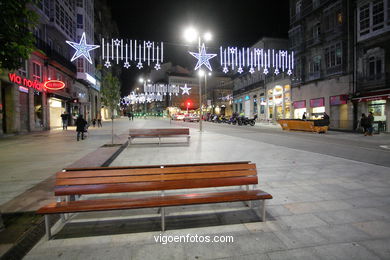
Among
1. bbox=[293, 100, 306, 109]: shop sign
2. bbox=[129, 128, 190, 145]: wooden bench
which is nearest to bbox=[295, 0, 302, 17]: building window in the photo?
bbox=[293, 100, 306, 109]: shop sign

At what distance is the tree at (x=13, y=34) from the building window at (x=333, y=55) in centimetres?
3055

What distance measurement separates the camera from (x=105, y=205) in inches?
139

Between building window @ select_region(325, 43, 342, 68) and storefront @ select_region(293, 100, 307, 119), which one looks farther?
storefront @ select_region(293, 100, 307, 119)

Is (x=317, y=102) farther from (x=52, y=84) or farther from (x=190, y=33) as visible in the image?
(x=52, y=84)

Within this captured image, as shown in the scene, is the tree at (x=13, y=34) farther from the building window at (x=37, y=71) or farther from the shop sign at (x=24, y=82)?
the building window at (x=37, y=71)

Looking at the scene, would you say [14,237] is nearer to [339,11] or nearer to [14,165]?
[14,165]

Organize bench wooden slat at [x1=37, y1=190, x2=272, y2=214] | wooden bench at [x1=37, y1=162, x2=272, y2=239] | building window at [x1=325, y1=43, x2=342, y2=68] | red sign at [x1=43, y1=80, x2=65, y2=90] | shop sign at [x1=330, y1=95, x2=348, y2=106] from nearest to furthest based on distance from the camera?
bench wooden slat at [x1=37, y1=190, x2=272, y2=214], wooden bench at [x1=37, y1=162, x2=272, y2=239], red sign at [x1=43, y1=80, x2=65, y2=90], shop sign at [x1=330, y1=95, x2=348, y2=106], building window at [x1=325, y1=43, x2=342, y2=68]

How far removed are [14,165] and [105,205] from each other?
6.54 metres

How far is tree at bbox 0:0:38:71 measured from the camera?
349 cm

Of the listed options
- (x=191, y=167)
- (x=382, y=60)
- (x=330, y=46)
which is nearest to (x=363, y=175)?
(x=191, y=167)

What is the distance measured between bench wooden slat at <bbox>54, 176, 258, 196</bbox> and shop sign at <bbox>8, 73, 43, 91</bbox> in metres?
19.3

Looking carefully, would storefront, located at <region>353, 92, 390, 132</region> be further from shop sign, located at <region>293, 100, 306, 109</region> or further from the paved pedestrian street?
the paved pedestrian street

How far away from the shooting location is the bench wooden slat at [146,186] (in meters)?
3.78

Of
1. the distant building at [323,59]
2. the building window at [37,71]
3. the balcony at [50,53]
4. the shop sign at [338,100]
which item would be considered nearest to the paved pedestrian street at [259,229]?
the building window at [37,71]
